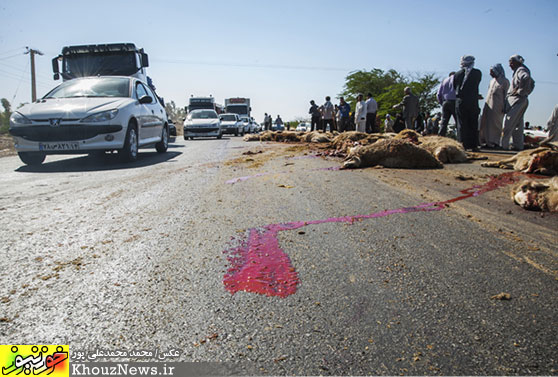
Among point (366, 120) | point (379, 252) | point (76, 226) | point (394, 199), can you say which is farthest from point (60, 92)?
point (366, 120)

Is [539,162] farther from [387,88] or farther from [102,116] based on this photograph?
[387,88]

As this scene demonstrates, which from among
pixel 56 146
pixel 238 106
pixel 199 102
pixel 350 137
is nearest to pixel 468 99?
pixel 350 137

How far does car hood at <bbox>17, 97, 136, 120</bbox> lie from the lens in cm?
676

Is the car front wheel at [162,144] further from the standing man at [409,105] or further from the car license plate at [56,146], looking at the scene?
the standing man at [409,105]

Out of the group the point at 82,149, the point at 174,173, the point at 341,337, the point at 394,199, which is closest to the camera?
the point at 341,337

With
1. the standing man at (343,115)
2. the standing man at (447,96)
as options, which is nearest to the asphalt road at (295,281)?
the standing man at (447,96)

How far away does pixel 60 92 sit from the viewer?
7711 mm

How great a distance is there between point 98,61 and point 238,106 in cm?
2235

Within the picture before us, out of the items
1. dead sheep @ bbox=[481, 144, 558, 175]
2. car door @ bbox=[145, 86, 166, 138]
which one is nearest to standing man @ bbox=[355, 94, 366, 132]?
car door @ bbox=[145, 86, 166, 138]

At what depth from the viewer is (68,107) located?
22.7 feet

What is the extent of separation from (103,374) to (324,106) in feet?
53.6

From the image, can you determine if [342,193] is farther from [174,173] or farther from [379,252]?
[174,173]

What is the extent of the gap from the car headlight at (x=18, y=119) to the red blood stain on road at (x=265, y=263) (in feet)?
19.8

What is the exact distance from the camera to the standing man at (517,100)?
8.42m
